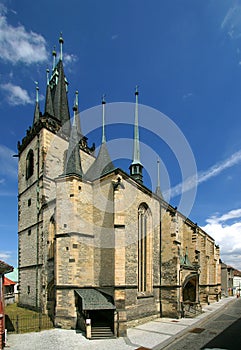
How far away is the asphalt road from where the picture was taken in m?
13.7

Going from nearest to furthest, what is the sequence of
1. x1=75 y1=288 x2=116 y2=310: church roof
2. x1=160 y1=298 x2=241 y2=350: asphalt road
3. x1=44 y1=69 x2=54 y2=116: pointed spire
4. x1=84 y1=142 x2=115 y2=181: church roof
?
x1=160 y1=298 x2=241 y2=350: asphalt road → x1=75 y1=288 x2=116 y2=310: church roof → x1=84 y1=142 x2=115 y2=181: church roof → x1=44 y1=69 x2=54 y2=116: pointed spire

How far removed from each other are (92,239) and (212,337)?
977 cm

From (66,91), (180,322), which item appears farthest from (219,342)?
(66,91)

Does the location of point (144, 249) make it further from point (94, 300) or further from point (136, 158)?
point (136, 158)

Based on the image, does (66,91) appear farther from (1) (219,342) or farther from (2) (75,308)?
(1) (219,342)

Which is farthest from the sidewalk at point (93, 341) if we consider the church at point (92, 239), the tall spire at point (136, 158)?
the tall spire at point (136, 158)

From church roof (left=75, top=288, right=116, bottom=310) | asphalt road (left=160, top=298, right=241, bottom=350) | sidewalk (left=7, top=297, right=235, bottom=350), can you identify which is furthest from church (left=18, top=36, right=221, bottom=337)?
asphalt road (left=160, top=298, right=241, bottom=350)

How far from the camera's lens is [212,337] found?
15648 millimetres

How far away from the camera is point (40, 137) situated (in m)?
27.1

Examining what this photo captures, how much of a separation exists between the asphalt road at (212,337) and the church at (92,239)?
321 cm

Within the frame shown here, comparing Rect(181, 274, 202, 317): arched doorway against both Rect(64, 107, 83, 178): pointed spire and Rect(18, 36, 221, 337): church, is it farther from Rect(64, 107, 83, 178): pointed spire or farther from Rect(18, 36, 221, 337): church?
Rect(64, 107, 83, 178): pointed spire

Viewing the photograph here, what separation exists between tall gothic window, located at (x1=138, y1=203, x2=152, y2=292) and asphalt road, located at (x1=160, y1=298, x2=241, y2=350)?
188 inches

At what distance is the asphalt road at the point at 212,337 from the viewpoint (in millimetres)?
13742

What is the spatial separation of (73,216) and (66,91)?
20842mm
